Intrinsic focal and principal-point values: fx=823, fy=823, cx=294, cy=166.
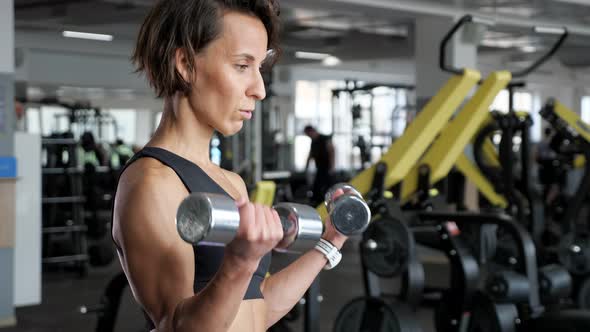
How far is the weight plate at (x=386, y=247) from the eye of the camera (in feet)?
12.8

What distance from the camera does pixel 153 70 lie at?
1.05 metres

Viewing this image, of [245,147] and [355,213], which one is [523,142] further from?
[355,213]

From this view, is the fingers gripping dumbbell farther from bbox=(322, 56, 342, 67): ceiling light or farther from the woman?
bbox=(322, 56, 342, 67): ceiling light

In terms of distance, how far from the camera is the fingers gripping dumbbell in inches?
27.1

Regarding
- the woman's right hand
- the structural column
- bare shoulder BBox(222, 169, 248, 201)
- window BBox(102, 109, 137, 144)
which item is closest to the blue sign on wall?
the structural column

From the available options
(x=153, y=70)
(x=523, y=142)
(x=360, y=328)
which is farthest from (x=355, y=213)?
(x=523, y=142)

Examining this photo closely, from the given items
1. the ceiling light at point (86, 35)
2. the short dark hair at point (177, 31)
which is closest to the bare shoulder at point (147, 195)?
the short dark hair at point (177, 31)

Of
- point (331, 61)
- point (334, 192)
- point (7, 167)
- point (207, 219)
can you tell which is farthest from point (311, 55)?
point (207, 219)

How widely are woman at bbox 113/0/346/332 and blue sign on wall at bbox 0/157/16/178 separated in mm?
4281

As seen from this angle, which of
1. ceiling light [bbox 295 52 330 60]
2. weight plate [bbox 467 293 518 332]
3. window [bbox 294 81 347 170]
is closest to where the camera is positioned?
weight plate [bbox 467 293 518 332]

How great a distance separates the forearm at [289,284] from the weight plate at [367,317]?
2.52 metres

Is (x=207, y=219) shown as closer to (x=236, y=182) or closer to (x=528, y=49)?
(x=236, y=182)

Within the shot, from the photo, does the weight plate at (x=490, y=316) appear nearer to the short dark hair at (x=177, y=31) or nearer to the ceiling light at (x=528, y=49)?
the short dark hair at (x=177, y=31)

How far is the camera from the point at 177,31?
1.02 m
